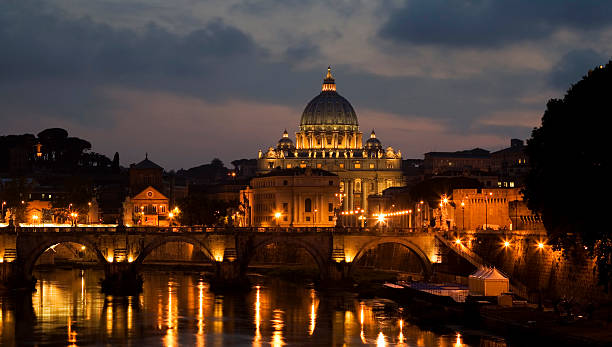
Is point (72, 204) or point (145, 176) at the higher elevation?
point (145, 176)

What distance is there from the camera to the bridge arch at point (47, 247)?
9831 cm

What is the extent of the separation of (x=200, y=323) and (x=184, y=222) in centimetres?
8095

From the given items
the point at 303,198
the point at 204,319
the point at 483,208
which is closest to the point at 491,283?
the point at 204,319

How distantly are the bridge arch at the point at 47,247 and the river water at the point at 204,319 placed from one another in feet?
7.32

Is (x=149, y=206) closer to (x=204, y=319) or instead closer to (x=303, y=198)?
(x=303, y=198)

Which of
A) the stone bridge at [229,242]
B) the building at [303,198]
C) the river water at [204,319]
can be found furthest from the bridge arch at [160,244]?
the building at [303,198]

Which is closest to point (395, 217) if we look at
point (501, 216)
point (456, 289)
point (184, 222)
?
point (184, 222)

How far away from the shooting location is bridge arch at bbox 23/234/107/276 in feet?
323

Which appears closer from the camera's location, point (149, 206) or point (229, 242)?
point (229, 242)

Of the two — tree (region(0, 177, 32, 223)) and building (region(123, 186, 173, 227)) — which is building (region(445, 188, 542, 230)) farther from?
building (region(123, 186, 173, 227))

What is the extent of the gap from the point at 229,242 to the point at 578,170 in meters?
39.3

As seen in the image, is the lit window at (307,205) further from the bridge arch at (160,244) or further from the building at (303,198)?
the bridge arch at (160,244)

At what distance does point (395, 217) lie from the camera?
18212 cm

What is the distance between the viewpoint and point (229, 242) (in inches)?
4031
